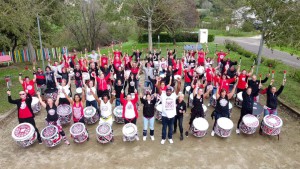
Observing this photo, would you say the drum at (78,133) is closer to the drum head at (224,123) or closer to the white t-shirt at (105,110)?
the white t-shirt at (105,110)

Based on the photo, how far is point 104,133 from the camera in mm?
8047

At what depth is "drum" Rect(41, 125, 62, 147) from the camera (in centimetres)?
784

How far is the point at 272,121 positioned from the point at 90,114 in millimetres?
6651

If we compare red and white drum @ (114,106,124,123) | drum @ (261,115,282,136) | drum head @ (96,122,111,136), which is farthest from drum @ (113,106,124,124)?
drum @ (261,115,282,136)

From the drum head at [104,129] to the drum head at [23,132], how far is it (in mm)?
2174

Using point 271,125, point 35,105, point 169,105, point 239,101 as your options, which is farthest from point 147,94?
point 35,105

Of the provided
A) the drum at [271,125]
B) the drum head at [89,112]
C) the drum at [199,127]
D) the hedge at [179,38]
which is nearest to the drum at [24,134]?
the drum head at [89,112]

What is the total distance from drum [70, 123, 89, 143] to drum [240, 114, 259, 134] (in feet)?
18.4

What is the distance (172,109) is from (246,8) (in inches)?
538

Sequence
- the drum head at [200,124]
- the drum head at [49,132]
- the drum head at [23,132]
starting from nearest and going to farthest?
1. the drum head at [23,132]
2. the drum head at [49,132]
3. the drum head at [200,124]

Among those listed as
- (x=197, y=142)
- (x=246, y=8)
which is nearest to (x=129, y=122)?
(x=197, y=142)

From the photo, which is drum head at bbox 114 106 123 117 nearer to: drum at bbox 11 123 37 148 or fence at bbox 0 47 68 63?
drum at bbox 11 123 37 148

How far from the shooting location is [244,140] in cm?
864

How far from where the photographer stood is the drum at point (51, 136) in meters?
7.84
